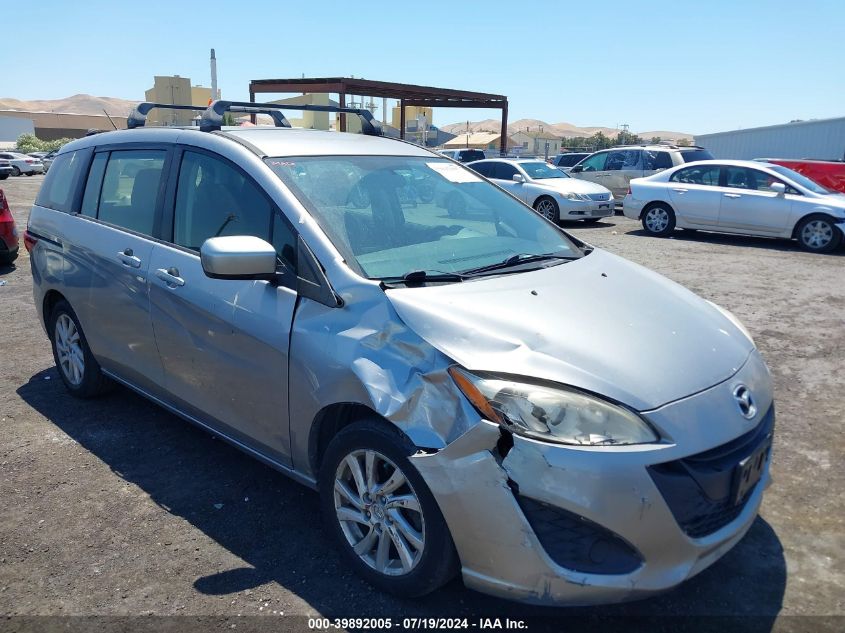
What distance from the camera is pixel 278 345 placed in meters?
3.04

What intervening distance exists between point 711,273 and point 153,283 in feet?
25.8

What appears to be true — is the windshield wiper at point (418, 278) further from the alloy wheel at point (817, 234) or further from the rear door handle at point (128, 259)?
the alloy wheel at point (817, 234)

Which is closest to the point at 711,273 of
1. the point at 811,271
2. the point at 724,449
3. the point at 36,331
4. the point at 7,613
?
the point at 811,271

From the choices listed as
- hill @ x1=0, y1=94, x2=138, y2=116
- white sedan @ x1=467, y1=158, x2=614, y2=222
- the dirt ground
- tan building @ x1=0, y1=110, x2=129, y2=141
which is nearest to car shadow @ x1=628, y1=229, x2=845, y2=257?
white sedan @ x1=467, y1=158, x2=614, y2=222

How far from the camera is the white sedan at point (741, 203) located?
37.9ft

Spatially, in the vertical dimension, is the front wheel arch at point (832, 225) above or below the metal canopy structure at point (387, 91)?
below

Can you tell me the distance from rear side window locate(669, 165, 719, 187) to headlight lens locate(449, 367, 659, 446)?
11.9 m

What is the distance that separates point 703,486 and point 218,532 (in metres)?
2.21

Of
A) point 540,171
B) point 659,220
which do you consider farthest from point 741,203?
point 540,171

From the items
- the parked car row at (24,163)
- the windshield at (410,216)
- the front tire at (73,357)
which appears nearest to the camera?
the windshield at (410,216)

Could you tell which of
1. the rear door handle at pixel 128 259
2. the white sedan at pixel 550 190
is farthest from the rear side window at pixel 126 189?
the white sedan at pixel 550 190

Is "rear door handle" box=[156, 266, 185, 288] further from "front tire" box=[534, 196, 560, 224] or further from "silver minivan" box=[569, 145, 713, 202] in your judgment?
"silver minivan" box=[569, 145, 713, 202]

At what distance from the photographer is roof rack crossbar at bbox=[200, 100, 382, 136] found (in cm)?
396

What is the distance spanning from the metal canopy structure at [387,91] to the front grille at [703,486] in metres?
20.3
